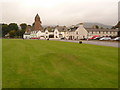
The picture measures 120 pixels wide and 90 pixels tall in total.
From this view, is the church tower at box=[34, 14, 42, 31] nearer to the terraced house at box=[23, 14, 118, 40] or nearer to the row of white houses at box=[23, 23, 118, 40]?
the terraced house at box=[23, 14, 118, 40]

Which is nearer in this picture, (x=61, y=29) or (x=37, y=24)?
(x=61, y=29)

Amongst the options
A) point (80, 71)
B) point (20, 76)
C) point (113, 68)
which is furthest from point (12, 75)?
point (113, 68)

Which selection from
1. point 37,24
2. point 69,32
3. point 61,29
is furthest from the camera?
point 37,24

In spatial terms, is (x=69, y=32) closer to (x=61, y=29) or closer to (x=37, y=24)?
(x=61, y=29)

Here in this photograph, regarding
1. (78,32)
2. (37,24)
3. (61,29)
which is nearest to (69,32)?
(61,29)

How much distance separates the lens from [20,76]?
7.96 m

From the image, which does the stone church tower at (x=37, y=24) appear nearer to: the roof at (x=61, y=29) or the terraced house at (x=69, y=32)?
the terraced house at (x=69, y=32)

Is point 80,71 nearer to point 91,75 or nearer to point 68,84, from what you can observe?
point 91,75

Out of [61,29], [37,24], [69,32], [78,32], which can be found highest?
[37,24]

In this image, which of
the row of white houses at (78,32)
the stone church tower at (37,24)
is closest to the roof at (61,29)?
the row of white houses at (78,32)

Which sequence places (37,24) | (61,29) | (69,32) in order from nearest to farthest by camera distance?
1. (69,32)
2. (61,29)
3. (37,24)

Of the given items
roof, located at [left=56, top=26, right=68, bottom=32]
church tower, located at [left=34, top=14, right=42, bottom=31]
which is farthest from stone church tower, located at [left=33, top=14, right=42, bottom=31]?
roof, located at [left=56, top=26, right=68, bottom=32]

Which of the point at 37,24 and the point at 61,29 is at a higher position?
the point at 37,24

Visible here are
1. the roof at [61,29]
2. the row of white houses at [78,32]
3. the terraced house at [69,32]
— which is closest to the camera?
the row of white houses at [78,32]
